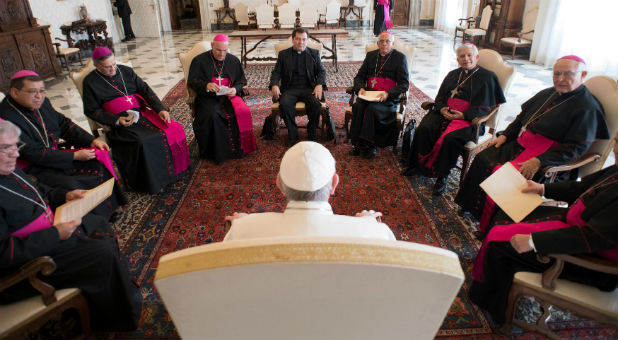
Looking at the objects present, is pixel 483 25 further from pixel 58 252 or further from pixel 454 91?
pixel 58 252

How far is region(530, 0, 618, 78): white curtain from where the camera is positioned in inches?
261

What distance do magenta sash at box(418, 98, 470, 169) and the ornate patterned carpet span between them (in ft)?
0.80

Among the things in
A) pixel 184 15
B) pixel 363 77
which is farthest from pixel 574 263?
pixel 184 15

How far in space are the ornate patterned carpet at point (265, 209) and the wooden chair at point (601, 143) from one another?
0.78 meters

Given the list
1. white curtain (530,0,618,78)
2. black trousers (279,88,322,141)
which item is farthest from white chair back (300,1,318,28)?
black trousers (279,88,322,141)

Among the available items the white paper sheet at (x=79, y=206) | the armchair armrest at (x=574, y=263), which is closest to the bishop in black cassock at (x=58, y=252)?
the white paper sheet at (x=79, y=206)

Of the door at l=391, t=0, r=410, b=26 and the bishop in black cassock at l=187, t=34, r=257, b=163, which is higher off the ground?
the door at l=391, t=0, r=410, b=26

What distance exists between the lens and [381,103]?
13.1ft

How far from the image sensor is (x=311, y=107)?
429 cm

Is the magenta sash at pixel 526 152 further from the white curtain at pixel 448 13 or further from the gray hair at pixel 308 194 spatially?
the white curtain at pixel 448 13

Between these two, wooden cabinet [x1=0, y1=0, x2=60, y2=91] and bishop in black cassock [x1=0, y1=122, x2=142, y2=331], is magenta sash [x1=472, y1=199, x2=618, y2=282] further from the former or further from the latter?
wooden cabinet [x1=0, y1=0, x2=60, y2=91]

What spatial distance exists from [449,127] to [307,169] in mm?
2433

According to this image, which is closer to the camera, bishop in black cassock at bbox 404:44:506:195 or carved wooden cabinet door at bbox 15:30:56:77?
bishop in black cassock at bbox 404:44:506:195

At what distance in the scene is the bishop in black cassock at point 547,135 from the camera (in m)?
2.40
